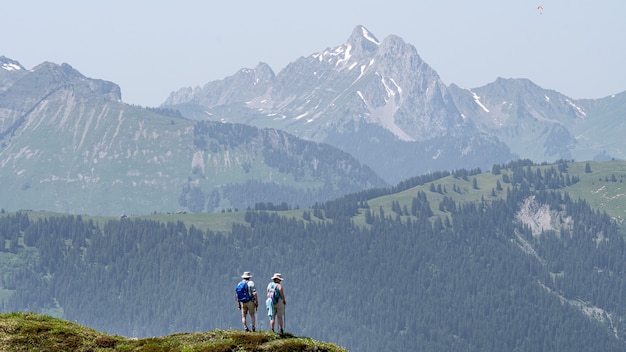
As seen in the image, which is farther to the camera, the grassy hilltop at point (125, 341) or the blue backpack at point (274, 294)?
the blue backpack at point (274, 294)

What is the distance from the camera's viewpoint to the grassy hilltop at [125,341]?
224 feet

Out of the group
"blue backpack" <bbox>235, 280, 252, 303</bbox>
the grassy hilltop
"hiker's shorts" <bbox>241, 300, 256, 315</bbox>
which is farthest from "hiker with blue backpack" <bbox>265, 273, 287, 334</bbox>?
the grassy hilltop

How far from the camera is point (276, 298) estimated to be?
72.2 m

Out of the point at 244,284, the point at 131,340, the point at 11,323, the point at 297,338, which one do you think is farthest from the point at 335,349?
the point at 11,323

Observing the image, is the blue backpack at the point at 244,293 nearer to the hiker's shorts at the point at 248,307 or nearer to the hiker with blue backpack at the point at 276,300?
the hiker's shorts at the point at 248,307

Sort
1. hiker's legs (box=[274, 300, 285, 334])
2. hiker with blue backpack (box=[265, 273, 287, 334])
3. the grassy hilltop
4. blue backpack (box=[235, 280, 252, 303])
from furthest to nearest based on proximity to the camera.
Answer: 1. blue backpack (box=[235, 280, 252, 303])
2. hiker's legs (box=[274, 300, 285, 334])
3. hiker with blue backpack (box=[265, 273, 287, 334])
4. the grassy hilltop

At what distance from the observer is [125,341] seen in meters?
73.3

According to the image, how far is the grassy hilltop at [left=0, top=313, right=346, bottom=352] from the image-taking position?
6819 cm

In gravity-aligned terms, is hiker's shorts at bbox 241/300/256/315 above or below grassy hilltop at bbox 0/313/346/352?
above

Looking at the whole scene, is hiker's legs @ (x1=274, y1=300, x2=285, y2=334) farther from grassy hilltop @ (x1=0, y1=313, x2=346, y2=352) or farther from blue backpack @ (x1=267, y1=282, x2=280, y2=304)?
grassy hilltop @ (x1=0, y1=313, x2=346, y2=352)

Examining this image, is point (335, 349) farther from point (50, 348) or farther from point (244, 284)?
point (50, 348)

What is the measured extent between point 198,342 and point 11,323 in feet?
45.2

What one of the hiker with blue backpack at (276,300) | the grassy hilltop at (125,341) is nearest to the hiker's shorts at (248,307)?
the hiker with blue backpack at (276,300)

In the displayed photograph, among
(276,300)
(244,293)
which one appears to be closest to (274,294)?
(276,300)
